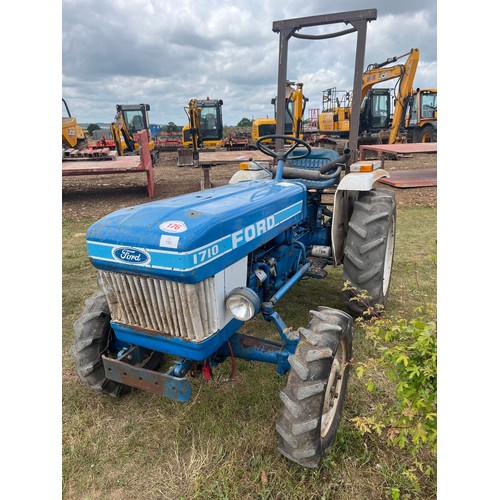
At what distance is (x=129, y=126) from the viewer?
17406mm

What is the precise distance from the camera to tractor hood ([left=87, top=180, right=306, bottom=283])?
180 centimetres

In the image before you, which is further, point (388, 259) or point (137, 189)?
Result: point (137, 189)

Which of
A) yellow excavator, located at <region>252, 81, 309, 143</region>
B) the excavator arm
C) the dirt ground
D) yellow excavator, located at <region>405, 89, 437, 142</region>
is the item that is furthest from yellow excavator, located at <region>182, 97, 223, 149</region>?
yellow excavator, located at <region>405, 89, 437, 142</region>

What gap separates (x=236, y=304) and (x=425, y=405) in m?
0.96

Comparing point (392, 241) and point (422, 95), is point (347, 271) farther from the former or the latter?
point (422, 95)

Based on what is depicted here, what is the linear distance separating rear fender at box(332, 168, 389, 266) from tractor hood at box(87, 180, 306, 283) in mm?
1261

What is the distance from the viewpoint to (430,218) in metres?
7.20

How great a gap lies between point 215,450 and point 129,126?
17.3 m

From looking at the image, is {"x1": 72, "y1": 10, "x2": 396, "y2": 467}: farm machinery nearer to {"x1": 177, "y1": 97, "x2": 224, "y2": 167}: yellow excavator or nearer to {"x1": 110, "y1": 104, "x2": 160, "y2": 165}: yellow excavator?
{"x1": 110, "y1": 104, "x2": 160, "y2": 165}: yellow excavator

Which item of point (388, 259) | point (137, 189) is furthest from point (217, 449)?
point (137, 189)

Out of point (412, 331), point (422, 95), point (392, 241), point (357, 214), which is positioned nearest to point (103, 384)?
point (412, 331)

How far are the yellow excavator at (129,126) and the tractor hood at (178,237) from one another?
14.2 metres

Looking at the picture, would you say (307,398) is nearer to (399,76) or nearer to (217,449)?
(217,449)

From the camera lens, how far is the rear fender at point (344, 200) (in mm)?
3361
